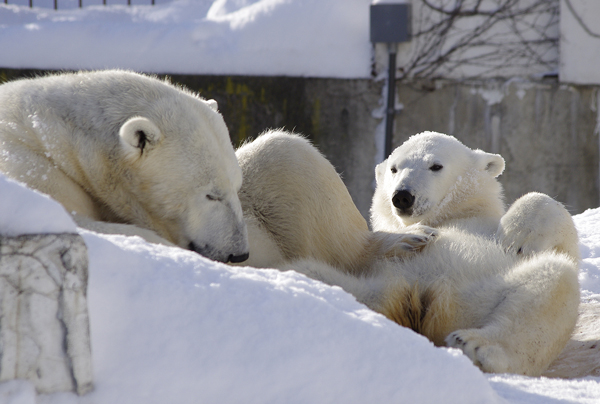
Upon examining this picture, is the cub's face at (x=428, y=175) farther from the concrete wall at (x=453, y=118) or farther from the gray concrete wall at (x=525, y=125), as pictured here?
the gray concrete wall at (x=525, y=125)

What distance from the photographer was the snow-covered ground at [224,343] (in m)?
0.91

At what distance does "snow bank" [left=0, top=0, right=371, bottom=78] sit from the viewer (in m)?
6.11

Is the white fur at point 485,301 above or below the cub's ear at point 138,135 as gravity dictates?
below

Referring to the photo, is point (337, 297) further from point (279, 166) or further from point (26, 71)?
point (26, 71)

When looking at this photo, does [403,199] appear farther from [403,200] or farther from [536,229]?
[536,229]

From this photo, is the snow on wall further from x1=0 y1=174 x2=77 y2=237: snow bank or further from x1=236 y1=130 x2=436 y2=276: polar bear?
x1=0 y1=174 x2=77 y2=237: snow bank

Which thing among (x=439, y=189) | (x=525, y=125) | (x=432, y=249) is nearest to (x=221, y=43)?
(x=525, y=125)

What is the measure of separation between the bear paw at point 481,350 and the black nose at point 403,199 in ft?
4.14

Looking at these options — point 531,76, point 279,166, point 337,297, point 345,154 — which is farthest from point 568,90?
point 337,297

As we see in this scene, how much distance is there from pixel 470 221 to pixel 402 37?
3824 millimetres

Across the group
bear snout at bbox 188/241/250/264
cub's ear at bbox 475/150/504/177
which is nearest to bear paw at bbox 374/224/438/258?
bear snout at bbox 188/241/250/264

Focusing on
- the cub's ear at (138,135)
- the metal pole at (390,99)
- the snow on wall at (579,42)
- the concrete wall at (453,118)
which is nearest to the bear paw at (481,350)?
the cub's ear at (138,135)

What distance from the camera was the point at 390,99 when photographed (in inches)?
240

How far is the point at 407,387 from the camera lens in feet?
3.22
